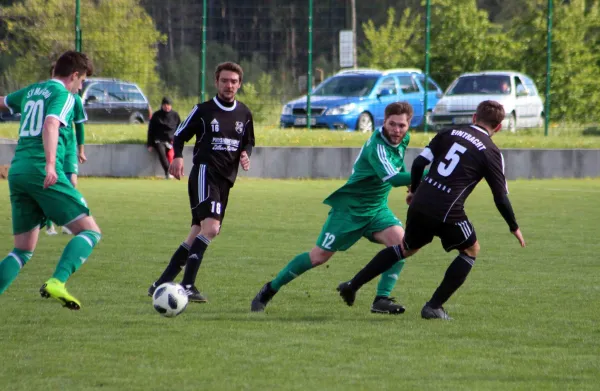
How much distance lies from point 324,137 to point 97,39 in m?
5.15

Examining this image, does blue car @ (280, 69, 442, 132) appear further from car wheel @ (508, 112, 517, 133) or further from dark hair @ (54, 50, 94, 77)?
dark hair @ (54, 50, 94, 77)

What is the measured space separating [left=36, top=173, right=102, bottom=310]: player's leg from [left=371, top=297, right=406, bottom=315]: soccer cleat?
200 centimetres

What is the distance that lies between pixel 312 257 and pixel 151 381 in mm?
2525

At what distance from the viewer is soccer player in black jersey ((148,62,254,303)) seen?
27.1ft

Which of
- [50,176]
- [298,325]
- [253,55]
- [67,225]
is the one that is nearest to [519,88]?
[253,55]

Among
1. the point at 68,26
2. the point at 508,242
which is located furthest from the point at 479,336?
the point at 68,26

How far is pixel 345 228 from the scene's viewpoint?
770 centimetres

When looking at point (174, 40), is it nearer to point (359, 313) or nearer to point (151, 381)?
point (359, 313)

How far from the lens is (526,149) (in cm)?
2278

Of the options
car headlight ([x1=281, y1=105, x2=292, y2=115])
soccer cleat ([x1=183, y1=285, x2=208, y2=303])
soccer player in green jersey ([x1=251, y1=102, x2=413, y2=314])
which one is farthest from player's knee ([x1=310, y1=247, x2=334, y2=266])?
car headlight ([x1=281, y1=105, x2=292, y2=115])

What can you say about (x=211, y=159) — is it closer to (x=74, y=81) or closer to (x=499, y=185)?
(x=74, y=81)

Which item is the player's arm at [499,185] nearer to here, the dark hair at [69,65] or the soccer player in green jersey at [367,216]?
the soccer player in green jersey at [367,216]

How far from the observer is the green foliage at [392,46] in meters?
30.5

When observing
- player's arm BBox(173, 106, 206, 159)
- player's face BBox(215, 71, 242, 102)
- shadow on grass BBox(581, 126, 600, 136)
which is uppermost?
player's face BBox(215, 71, 242, 102)
